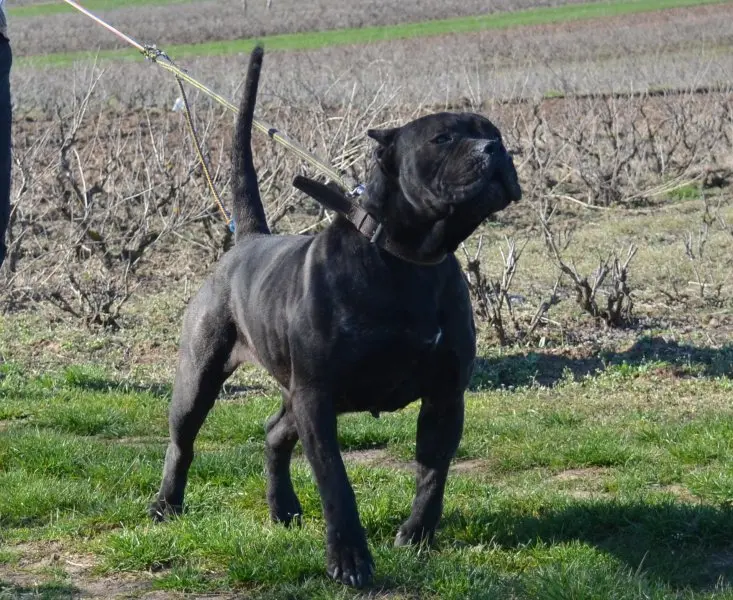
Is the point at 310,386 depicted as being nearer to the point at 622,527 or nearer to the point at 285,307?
the point at 285,307

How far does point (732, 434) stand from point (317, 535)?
2357 mm

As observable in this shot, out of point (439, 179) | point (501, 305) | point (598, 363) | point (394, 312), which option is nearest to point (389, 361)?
point (394, 312)

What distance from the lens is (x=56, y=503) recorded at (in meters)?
5.71

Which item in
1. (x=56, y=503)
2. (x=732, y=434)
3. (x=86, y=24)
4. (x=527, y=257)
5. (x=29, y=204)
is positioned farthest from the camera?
(x=86, y=24)

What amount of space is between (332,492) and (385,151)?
1.27 metres

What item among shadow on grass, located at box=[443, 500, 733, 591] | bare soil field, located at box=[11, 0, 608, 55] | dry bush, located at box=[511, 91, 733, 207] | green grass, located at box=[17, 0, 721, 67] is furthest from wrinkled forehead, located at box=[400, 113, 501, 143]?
bare soil field, located at box=[11, 0, 608, 55]

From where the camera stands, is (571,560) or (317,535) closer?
(571,560)

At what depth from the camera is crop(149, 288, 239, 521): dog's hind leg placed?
17.9 ft

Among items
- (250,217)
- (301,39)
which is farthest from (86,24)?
(250,217)

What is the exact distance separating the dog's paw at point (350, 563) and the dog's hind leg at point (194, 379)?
122 centimetres

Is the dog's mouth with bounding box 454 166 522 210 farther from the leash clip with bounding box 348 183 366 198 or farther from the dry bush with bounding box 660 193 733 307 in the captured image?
the dry bush with bounding box 660 193 733 307

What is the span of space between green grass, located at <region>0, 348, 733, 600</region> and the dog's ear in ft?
Answer: 4.76

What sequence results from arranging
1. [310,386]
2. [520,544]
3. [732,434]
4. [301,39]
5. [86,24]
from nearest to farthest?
[310,386], [520,544], [732,434], [301,39], [86,24]

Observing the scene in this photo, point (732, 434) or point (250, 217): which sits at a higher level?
point (250, 217)
